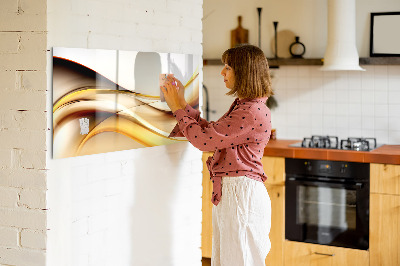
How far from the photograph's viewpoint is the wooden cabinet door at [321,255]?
423cm

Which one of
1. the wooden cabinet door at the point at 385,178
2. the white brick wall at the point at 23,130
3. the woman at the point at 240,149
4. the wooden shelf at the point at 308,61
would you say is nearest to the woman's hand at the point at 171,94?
the woman at the point at 240,149

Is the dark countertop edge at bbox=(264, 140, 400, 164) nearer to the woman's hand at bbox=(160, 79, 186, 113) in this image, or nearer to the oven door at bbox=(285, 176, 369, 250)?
the oven door at bbox=(285, 176, 369, 250)

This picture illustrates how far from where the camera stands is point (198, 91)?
3166mm

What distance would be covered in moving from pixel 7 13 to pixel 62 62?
0.94 ft

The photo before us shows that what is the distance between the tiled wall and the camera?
4.73 meters

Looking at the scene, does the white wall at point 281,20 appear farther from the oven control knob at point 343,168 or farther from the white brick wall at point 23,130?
the white brick wall at point 23,130

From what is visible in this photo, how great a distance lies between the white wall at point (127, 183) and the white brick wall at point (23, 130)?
43 mm

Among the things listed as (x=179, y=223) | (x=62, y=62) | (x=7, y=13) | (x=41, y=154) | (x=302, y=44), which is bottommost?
(x=179, y=223)

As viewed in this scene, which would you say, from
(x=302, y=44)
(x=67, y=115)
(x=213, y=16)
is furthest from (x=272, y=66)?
(x=67, y=115)

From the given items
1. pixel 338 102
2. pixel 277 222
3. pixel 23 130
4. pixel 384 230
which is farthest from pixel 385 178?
pixel 23 130

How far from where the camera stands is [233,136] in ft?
8.85

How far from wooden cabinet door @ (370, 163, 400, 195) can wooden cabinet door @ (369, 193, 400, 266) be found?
4 cm

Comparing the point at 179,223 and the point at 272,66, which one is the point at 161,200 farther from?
Result: the point at 272,66

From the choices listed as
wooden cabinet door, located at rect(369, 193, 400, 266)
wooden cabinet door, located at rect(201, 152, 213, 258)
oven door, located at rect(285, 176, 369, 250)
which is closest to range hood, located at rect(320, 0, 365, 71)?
oven door, located at rect(285, 176, 369, 250)
